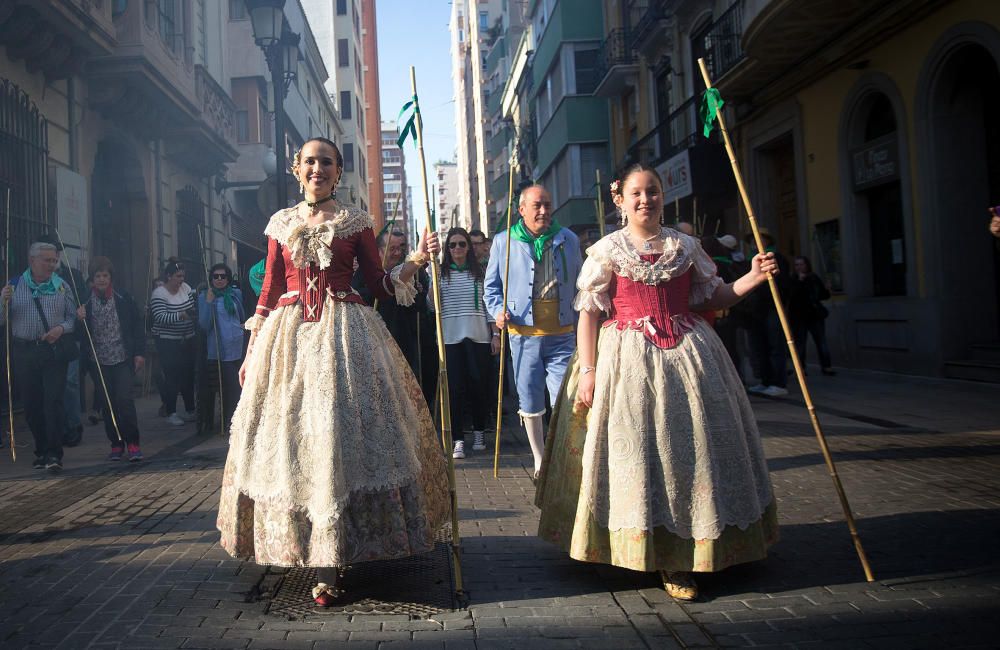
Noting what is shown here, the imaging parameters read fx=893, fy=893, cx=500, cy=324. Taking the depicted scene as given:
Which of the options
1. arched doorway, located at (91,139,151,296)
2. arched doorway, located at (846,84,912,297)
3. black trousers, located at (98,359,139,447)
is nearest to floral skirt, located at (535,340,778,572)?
black trousers, located at (98,359,139,447)

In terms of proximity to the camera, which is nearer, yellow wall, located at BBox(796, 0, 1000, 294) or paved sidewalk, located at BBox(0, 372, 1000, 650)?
paved sidewalk, located at BBox(0, 372, 1000, 650)

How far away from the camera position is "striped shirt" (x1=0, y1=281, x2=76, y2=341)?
24.8 ft

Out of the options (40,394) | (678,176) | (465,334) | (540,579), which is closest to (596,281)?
(540,579)

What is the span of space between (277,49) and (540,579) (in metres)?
9.28

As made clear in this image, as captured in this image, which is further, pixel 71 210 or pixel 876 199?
pixel 876 199

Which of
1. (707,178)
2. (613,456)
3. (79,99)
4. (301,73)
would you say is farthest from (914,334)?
(301,73)

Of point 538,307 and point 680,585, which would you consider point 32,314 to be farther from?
point 680,585

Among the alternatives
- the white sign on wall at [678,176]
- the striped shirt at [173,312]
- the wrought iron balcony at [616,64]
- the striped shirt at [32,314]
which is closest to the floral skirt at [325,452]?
the striped shirt at [32,314]

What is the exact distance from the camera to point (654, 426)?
3643 millimetres

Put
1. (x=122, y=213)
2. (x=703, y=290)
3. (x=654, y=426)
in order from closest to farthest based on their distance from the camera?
(x=654, y=426)
(x=703, y=290)
(x=122, y=213)

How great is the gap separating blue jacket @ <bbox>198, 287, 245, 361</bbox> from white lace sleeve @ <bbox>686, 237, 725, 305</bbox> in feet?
22.7

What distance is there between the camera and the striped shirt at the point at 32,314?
7.57 m

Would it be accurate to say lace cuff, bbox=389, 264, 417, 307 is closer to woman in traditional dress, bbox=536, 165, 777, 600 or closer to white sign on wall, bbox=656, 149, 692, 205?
woman in traditional dress, bbox=536, 165, 777, 600

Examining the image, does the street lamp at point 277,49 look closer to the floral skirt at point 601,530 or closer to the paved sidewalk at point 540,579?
the paved sidewalk at point 540,579
